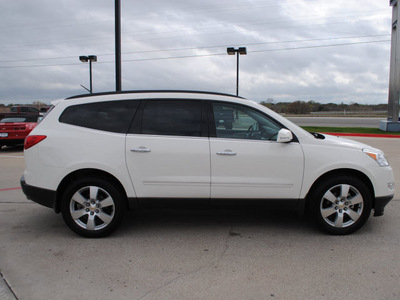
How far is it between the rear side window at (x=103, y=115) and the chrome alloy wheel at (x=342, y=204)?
102 inches

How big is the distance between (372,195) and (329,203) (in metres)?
0.54

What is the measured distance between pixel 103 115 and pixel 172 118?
857mm

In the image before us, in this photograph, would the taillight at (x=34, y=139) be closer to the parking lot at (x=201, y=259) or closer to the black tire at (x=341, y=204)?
the parking lot at (x=201, y=259)

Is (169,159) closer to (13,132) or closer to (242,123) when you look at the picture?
(242,123)

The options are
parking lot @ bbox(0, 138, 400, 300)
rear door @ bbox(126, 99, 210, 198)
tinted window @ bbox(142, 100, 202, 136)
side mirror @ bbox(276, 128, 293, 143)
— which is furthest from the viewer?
tinted window @ bbox(142, 100, 202, 136)

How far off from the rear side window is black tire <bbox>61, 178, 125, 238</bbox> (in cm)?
67

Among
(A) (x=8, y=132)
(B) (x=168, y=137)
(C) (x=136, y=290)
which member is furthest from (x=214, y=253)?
(A) (x=8, y=132)

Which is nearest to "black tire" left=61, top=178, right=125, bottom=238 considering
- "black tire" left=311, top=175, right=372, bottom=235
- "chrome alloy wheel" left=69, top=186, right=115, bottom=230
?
"chrome alloy wheel" left=69, top=186, right=115, bottom=230

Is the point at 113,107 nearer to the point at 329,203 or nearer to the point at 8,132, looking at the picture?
the point at 329,203

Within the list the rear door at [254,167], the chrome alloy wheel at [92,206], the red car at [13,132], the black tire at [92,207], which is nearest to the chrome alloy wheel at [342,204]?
the rear door at [254,167]

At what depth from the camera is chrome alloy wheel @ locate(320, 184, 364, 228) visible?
165 inches

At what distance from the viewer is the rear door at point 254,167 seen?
4.11m

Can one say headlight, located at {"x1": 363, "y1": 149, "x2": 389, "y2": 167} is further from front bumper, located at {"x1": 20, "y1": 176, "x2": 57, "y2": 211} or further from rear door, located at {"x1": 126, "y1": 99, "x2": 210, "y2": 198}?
front bumper, located at {"x1": 20, "y1": 176, "x2": 57, "y2": 211}

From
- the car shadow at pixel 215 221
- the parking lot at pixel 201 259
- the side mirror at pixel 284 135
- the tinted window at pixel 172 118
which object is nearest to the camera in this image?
the parking lot at pixel 201 259
